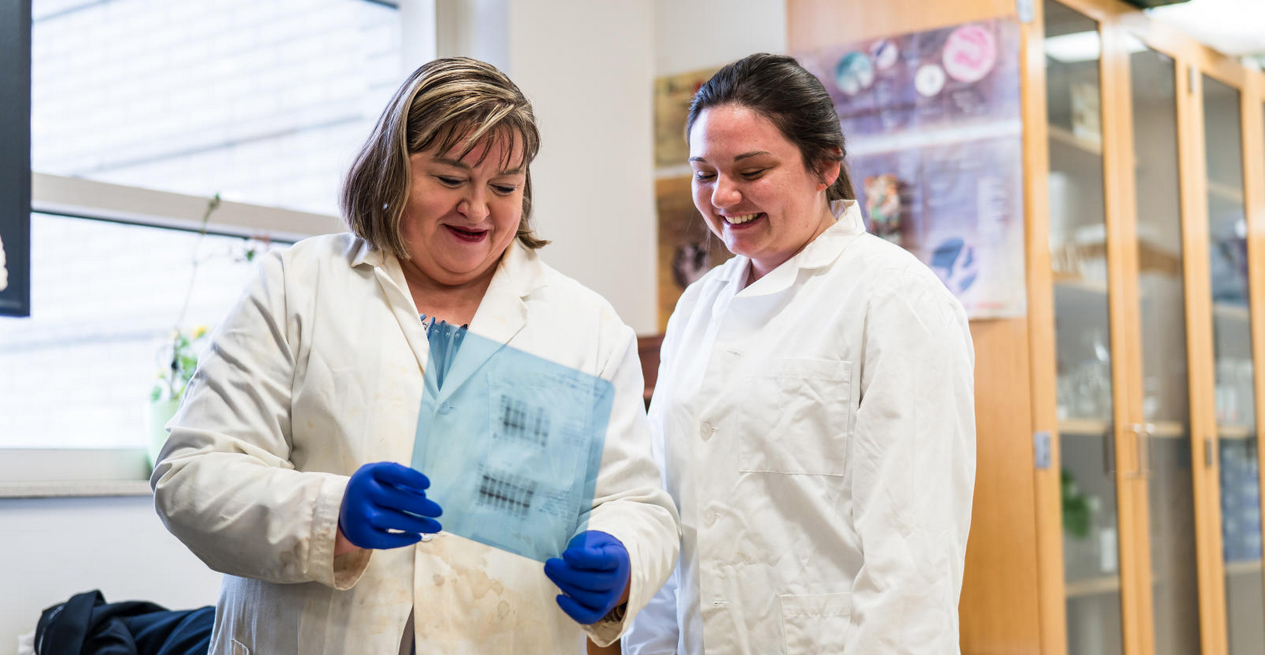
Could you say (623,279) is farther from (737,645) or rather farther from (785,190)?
(737,645)

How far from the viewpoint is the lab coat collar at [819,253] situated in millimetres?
1510

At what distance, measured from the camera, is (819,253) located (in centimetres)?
151

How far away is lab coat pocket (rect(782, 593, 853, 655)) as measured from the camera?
133 centimetres

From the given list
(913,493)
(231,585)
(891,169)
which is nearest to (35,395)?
(231,585)

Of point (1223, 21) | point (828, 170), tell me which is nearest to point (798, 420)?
point (828, 170)

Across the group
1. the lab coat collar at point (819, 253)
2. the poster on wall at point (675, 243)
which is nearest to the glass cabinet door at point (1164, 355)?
the poster on wall at point (675, 243)

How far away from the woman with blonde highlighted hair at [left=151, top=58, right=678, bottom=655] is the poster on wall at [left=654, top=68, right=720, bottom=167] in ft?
5.64

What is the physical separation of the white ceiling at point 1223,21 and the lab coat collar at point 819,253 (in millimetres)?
1967

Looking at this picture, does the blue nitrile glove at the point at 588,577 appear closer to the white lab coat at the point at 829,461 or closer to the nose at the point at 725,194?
the white lab coat at the point at 829,461

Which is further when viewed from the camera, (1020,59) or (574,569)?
(1020,59)

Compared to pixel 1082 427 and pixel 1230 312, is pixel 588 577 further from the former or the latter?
pixel 1230 312

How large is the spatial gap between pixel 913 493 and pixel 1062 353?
1407 mm

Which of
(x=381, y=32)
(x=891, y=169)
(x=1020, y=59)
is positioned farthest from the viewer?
(x=381, y=32)

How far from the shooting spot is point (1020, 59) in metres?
2.42
